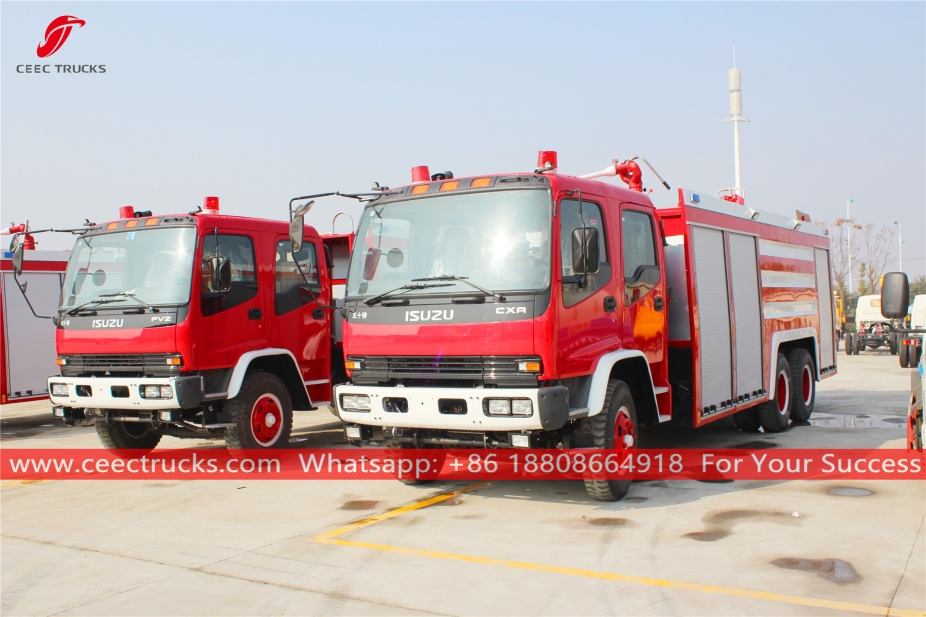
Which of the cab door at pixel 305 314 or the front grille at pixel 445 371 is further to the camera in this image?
the cab door at pixel 305 314

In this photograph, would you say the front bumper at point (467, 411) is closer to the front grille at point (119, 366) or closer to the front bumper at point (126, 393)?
the front bumper at point (126, 393)

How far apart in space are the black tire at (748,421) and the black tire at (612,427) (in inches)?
148

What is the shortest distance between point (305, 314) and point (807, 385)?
6.61 m

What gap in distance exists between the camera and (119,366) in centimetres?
860

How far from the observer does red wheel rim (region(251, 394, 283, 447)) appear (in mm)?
9062

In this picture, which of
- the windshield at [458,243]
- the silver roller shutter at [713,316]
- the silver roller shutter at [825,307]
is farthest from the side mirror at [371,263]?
the silver roller shutter at [825,307]

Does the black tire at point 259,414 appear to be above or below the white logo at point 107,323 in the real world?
below

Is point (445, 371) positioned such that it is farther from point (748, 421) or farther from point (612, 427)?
point (748, 421)

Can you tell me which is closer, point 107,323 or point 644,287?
point 644,287

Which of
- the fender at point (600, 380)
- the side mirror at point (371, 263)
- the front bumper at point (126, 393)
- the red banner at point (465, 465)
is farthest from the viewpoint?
the front bumper at point (126, 393)

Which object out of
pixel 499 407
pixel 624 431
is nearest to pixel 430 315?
pixel 499 407

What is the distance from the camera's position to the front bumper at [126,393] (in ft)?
26.8

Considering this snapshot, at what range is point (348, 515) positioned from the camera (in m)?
6.79

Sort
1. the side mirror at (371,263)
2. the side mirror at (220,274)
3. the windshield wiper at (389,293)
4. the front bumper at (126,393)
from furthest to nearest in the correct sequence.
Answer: the side mirror at (220,274)
the front bumper at (126,393)
the side mirror at (371,263)
the windshield wiper at (389,293)
